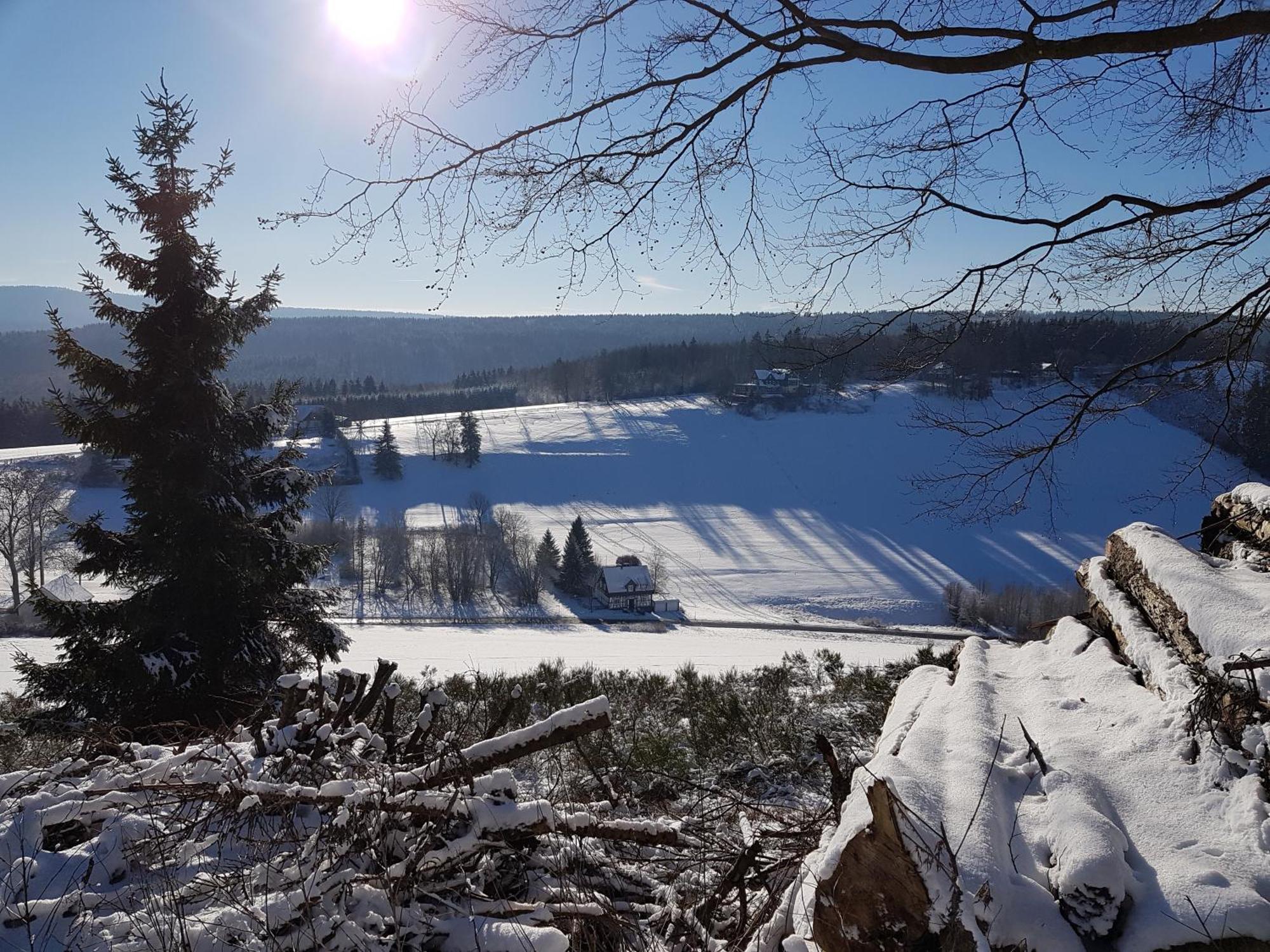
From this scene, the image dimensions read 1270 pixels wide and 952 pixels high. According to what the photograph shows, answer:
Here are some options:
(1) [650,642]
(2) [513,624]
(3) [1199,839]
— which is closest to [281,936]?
(3) [1199,839]

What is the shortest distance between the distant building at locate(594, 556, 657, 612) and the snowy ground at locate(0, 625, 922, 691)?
374 inches

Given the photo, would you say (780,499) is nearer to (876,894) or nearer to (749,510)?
(749,510)

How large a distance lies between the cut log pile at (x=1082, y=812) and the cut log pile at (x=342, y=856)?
664 mm

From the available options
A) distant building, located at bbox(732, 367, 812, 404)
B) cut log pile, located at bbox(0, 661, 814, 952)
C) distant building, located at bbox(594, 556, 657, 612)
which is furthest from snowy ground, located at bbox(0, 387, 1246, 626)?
cut log pile, located at bbox(0, 661, 814, 952)

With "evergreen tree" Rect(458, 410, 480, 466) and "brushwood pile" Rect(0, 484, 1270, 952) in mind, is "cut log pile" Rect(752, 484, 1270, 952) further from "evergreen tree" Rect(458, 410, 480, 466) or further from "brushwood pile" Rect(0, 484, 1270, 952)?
"evergreen tree" Rect(458, 410, 480, 466)

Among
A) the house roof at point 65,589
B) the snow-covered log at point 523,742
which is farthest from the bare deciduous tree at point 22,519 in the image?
the snow-covered log at point 523,742

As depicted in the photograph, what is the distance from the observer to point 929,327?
16.5ft

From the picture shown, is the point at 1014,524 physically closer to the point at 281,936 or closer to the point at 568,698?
the point at 568,698

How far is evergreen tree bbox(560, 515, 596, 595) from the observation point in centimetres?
4519

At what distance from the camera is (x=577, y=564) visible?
45.1 metres

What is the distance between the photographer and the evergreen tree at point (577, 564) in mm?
45188

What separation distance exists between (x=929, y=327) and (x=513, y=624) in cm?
2938

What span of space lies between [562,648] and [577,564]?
2294 centimetres

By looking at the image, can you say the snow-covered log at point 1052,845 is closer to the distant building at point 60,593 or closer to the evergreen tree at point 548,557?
the distant building at point 60,593
